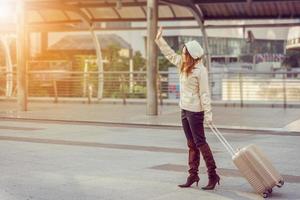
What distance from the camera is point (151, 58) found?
19.6 meters

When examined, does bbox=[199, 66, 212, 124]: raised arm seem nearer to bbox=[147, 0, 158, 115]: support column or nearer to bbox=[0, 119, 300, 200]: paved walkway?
bbox=[0, 119, 300, 200]: paved walkway

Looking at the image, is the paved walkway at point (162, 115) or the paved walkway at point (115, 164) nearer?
the paved walkway at point (115, 164)

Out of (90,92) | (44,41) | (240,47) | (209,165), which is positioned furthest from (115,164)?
(240,47)

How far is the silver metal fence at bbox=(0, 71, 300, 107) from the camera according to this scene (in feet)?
78.0

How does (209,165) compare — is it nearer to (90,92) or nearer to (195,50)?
(195,50)

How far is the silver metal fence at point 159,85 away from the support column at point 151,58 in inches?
178

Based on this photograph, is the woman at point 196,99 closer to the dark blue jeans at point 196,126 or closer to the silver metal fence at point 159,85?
the dark blue jeans at point 196,126

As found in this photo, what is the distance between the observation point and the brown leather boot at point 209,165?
809cm

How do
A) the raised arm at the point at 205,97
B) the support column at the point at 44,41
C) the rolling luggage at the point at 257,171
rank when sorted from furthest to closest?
the support column at the point at 44,41 → the raised arm at the point at 205,97 → the rolling luggage at the point at 257,171

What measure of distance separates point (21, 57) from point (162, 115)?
17.3 ft

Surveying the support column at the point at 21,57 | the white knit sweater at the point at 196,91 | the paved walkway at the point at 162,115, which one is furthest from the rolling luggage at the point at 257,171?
the support column at the point at 21,57

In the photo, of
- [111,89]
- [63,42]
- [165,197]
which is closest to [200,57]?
[165,197]

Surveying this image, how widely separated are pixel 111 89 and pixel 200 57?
62.9 feet

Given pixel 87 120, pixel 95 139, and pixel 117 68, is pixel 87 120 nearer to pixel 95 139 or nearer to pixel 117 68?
pixel 95 139
